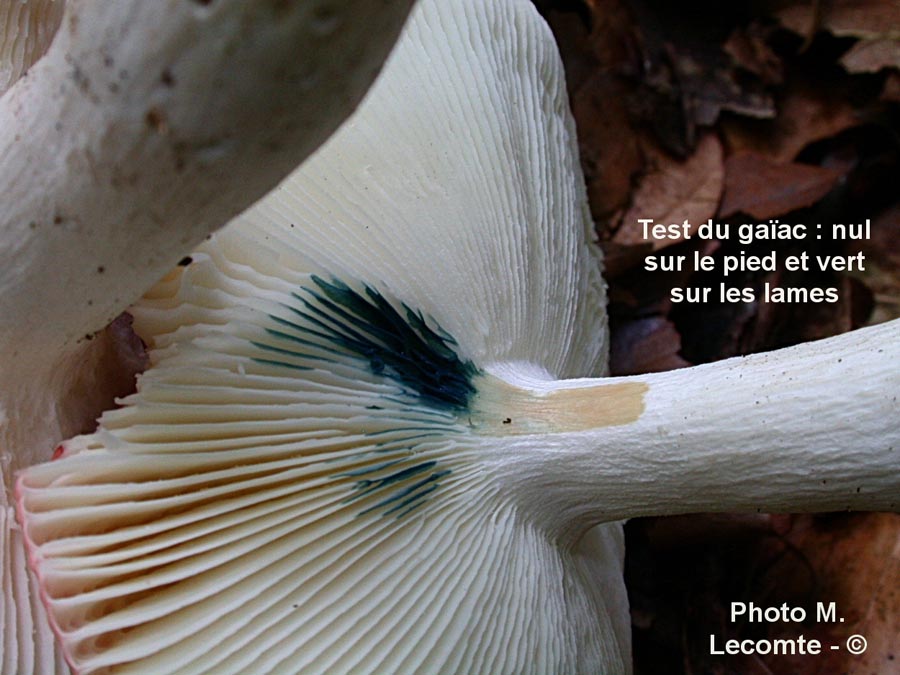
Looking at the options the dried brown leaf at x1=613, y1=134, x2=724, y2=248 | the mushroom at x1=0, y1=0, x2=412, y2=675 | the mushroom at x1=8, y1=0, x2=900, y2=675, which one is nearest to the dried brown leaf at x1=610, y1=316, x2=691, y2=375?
the dried brown leaf at x1=613, y1=134, x2=724, y2=248

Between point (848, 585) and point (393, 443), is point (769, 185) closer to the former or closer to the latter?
point (848, 585)

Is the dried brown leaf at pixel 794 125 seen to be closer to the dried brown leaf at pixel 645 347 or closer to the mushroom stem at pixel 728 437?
the dried brown leaf at pixel 645 347

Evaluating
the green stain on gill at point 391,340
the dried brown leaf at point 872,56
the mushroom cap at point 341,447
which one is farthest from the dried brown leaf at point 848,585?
the dried brown leaf at point 872,56

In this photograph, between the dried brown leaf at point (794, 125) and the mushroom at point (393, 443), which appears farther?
the dried brown leaf at point (794, 125)

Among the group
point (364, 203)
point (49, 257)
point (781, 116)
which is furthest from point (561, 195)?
point (781, 116)

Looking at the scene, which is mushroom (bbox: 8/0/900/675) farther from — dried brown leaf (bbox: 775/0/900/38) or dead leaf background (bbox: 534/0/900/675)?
dried brown leaf (bbox: 775/0/900/38)

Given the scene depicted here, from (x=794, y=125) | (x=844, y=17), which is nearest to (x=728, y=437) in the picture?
(x=794, y=125)
